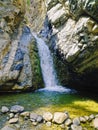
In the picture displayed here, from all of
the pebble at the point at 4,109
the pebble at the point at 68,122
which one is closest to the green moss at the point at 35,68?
the pebble at the point at 4,109

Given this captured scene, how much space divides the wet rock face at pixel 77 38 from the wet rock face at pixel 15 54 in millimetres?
1847

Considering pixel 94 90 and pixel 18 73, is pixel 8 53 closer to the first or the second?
pixel 18 73

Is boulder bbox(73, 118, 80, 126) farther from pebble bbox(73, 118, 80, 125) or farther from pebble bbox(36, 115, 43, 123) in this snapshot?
pebble bbox(36, 115, 43, 123)

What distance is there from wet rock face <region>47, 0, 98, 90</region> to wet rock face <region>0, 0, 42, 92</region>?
6.06 feet

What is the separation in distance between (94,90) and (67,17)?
4.99m

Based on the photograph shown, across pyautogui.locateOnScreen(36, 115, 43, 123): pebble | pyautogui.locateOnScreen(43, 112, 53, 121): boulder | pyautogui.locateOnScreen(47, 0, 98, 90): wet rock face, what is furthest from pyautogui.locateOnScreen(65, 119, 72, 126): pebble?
pyautogui.locateOnScreen(47, 0, 98, 90): wet rock face

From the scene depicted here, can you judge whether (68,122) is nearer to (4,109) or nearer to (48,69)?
(4,109)

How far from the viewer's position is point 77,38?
12680 millimetres

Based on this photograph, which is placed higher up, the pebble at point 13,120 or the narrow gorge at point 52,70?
the narrow gorge at point 52,70

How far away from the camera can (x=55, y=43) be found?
50.6 ft

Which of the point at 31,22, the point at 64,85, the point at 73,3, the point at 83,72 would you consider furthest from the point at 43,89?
the point at 31,22

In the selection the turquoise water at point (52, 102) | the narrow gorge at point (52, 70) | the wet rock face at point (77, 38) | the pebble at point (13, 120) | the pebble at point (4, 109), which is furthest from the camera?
the wet rock face at point (77, 38)

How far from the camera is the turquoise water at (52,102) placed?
11.4m

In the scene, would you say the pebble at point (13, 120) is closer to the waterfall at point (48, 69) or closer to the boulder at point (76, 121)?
the boulder at point (76, 121)
